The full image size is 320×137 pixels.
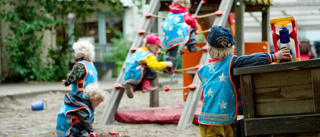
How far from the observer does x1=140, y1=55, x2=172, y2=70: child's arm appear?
523 cm

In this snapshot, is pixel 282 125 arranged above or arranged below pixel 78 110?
above

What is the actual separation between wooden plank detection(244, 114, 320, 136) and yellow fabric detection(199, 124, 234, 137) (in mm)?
587

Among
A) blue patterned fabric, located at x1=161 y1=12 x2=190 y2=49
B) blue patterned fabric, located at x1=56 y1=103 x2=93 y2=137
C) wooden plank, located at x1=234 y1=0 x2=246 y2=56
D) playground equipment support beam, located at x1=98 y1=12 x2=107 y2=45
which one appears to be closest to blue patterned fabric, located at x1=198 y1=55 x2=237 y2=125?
blue patterned fabric, located at x1=56 y1=103 x2=93 y2=137

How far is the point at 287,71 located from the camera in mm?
2268

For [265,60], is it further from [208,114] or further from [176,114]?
[176,114]

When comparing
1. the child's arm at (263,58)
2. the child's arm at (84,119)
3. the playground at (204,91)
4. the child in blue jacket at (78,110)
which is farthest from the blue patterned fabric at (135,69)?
the child's arm at (263,58)

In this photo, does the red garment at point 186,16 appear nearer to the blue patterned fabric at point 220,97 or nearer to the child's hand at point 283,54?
the blue patterned fabric at point 220,97

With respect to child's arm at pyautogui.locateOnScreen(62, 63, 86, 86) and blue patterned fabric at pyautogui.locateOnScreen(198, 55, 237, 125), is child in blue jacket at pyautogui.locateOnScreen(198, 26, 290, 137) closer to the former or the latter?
blue patterned fabric at pyautogui.locateOnScreen(198, 55, 237, 125)

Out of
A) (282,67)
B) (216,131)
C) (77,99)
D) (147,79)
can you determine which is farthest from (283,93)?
(147,79)

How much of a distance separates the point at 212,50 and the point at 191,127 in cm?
230

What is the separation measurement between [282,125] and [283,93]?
181 millimetres

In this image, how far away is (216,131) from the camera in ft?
9.91

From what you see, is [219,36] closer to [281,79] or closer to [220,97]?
[220,97]

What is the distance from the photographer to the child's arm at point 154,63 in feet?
17.2
